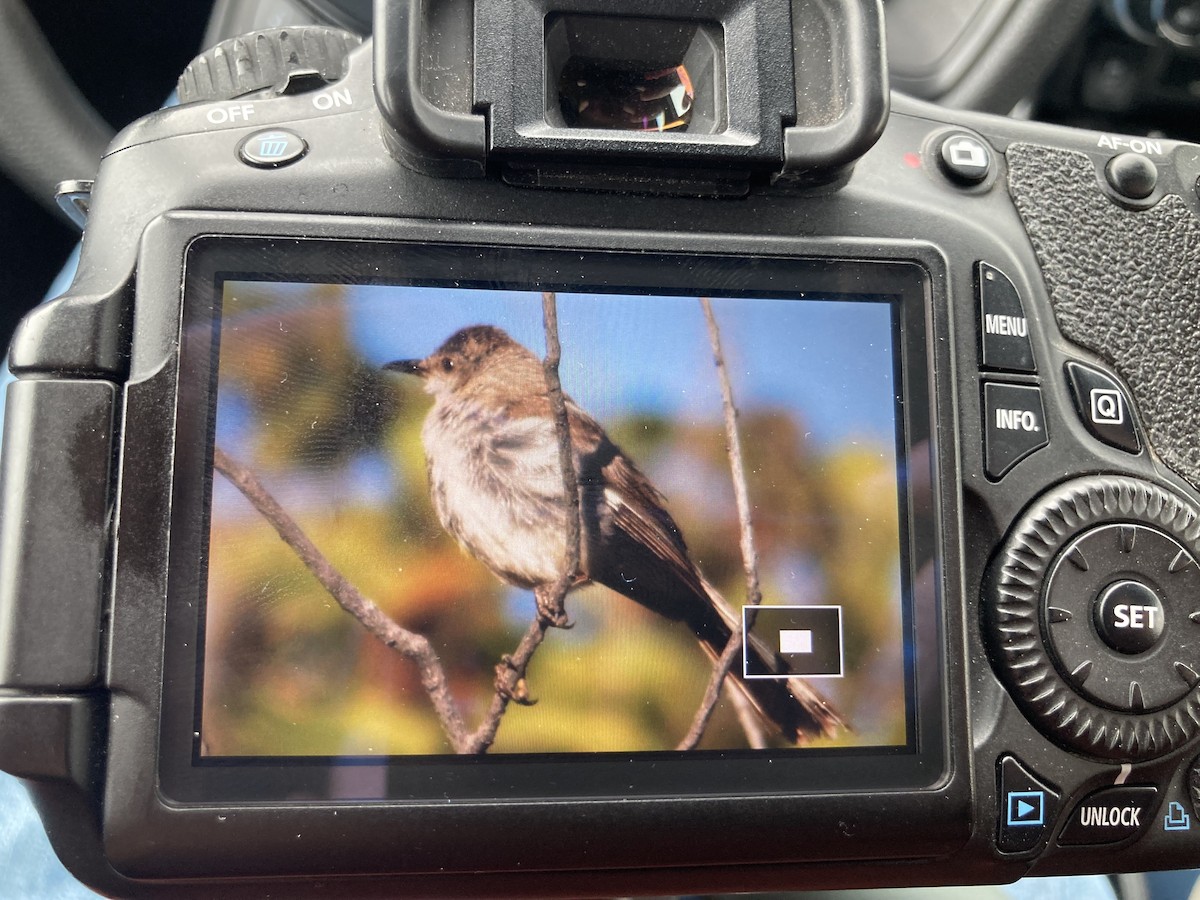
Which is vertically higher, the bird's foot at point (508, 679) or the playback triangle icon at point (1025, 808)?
the bird's foot at point (508, 679)

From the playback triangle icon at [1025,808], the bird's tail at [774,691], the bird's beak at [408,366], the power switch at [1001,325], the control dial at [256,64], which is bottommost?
the playback triangle icon at [1025,808]

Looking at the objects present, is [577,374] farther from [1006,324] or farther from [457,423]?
[1006,324]

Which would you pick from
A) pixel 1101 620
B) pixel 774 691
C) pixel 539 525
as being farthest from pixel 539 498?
pixel 1101 620

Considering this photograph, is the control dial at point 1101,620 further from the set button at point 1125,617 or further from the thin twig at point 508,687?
the thin twig at point 508,687

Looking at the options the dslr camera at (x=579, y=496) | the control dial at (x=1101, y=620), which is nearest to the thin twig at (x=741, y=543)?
the dslr camera at (x=579, y=496)
